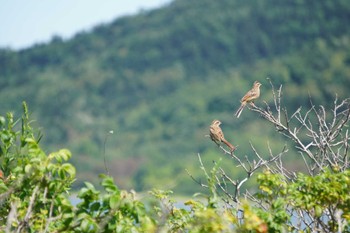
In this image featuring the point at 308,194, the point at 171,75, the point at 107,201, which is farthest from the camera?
the point at 171,75

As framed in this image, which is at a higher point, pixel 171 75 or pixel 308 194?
pixel 171 75

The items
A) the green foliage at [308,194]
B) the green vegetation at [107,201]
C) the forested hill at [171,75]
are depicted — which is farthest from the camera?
the forested hill at [171,75]

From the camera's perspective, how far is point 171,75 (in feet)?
352

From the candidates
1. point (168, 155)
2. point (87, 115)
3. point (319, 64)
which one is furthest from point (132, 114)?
point (319, 64)

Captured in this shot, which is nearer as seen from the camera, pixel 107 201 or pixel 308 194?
pixel 107 201

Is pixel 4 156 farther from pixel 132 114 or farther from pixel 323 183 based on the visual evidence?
pixel 132 114

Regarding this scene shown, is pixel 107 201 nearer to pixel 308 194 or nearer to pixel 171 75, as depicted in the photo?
pixel 308 194

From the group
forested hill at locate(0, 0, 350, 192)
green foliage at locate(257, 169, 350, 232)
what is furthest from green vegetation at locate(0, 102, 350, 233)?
forested hill at locate(0, 0, 350, 192)

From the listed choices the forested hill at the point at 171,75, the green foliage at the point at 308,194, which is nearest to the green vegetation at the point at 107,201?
the green foliage at the point at 308,194

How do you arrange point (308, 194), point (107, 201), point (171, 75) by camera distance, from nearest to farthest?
point (107, 201) < point (308, 194) < point (171, 75)

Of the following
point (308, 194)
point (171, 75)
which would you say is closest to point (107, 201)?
point (308, 194)

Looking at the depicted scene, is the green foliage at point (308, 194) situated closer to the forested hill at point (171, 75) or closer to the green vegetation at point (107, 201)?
the green vegetation at point (107, 201)

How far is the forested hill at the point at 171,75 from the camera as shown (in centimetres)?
8488

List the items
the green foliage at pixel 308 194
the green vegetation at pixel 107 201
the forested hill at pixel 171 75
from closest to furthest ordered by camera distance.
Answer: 1. the green vegetation at pixel 107 201
2. the green foliage at pixel 308 194
3. the forested hill at pixel 171 75
